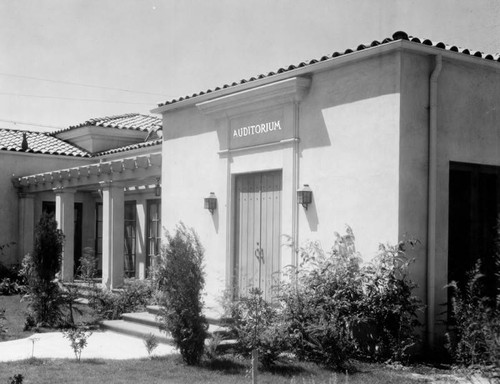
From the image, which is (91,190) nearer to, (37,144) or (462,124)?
(37,144)

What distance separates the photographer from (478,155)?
975cm

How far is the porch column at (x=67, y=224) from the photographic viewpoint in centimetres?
1895

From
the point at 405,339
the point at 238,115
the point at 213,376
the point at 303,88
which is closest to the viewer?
the point at 213,376

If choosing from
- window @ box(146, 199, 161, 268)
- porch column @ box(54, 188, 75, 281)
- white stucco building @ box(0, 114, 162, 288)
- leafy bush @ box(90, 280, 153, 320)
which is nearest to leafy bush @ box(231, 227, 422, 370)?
leafy bush @ box(90, 280, 153, 320)

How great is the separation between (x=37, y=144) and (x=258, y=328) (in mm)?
16707

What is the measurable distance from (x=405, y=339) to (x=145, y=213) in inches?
479

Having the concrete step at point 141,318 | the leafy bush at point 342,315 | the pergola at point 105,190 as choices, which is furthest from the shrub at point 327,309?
the pergola at point 105,190

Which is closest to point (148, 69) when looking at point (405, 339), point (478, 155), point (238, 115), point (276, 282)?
point (238, 115)

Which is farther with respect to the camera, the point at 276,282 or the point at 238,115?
the point at 238,115

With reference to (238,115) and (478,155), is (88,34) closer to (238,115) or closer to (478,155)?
(238,115)

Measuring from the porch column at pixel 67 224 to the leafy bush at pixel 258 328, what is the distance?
10874 millimetres

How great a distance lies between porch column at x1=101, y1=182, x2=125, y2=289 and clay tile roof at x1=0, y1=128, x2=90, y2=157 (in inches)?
228

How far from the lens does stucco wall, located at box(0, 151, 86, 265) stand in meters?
20.9

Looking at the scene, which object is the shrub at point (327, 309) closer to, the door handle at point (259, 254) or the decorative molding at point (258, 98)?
the door handle at point (259, 254)
